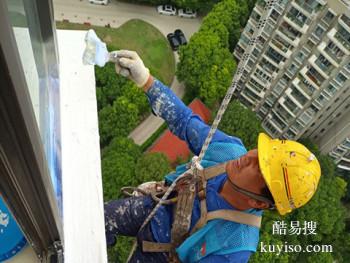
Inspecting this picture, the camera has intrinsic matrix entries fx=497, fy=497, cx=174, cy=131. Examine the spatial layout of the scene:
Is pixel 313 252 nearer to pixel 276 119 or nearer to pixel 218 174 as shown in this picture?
pixel 276 119

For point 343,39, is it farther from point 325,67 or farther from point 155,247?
point 155,247

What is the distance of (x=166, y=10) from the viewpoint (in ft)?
48.4

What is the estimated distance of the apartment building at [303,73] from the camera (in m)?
9.85

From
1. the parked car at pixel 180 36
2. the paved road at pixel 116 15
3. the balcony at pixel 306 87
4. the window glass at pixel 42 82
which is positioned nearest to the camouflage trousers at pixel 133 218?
the window glass at pixel 42 82

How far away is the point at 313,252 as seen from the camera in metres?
11.8

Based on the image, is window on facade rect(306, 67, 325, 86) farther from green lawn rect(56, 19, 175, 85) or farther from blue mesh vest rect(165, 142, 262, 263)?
blue mesh vest rect(165, 142, 262, 263)

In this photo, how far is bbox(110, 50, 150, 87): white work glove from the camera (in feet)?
11.6

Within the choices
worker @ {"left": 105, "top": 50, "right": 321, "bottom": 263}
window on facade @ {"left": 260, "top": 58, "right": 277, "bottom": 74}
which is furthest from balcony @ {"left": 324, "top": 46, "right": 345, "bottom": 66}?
worker @ {"left": 105, "top": 50, "right": 321, "bottom": 263}

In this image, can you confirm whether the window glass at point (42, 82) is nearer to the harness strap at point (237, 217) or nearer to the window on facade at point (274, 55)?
the harness strap at point (237, 217)

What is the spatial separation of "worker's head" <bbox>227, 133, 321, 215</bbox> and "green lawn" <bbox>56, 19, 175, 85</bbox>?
1052 cm

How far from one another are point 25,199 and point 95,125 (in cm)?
95

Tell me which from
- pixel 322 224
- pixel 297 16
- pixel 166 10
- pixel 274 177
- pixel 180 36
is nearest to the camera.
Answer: pixel 274 177

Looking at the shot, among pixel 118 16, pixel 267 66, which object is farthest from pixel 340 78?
pixel 118 16

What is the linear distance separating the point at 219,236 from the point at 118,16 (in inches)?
475
